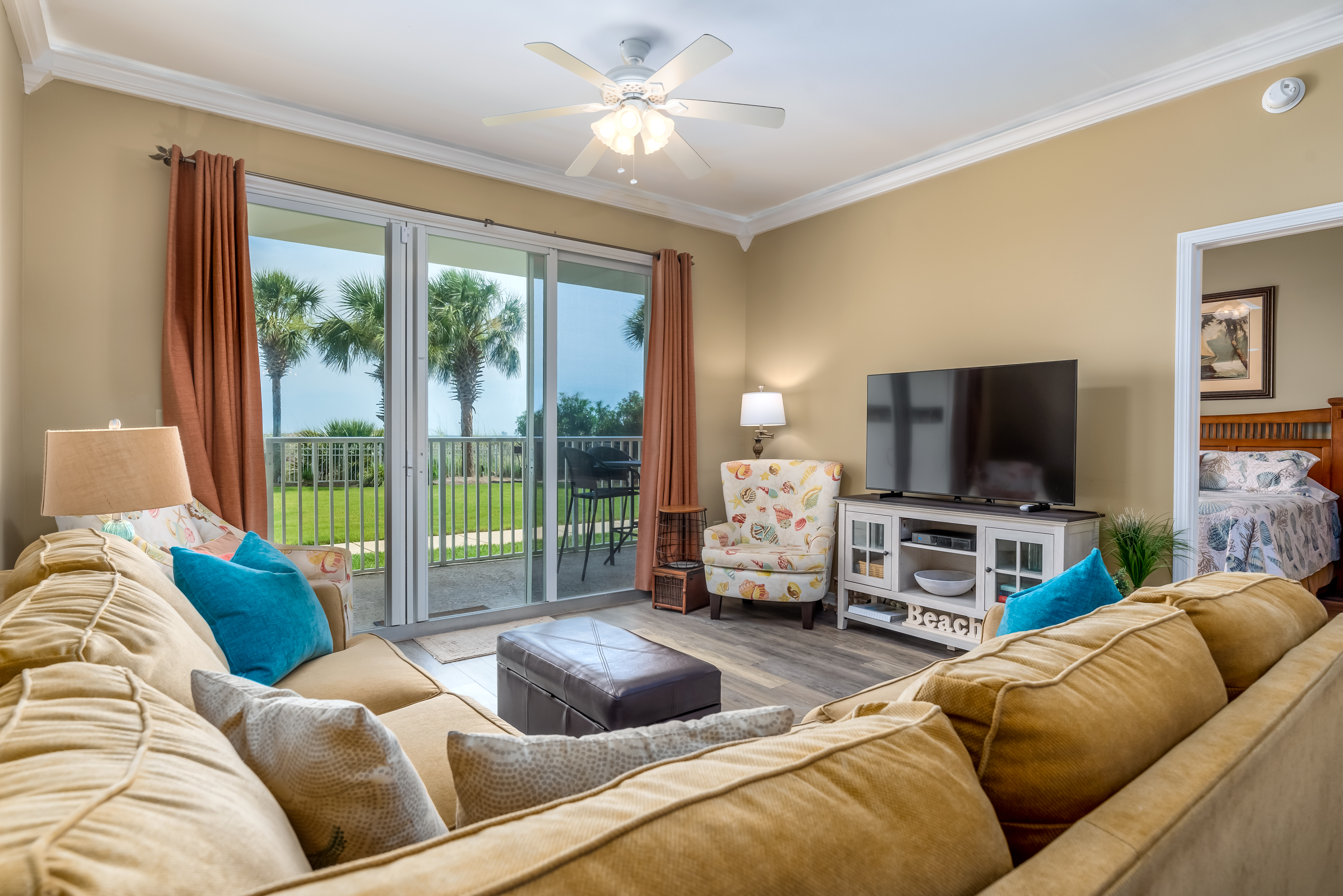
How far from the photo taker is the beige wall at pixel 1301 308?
4.82m

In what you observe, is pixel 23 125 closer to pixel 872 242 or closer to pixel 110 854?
pixel 110 854

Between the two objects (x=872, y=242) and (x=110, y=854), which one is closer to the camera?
(x=110, y=854)

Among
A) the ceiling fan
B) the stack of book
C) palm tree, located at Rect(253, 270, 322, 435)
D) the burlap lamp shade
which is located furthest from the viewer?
the stack of book

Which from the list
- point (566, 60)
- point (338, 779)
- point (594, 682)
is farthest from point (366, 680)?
point (566, 60)

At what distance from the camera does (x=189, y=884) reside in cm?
48

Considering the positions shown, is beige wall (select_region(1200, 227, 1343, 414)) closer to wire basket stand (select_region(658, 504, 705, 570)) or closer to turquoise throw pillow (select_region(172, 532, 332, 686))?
wire basket stand (select_region(658, 504, 705, 570))

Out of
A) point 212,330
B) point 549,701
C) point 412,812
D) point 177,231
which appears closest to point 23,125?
point 177,231

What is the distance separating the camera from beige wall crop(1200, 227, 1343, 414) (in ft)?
15.8

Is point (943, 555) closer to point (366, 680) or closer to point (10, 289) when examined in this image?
point (366, 680)

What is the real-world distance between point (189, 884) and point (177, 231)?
3518 mm

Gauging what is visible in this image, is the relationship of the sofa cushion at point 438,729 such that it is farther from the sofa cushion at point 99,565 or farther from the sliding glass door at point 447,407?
the sliding glass door at point 447,407

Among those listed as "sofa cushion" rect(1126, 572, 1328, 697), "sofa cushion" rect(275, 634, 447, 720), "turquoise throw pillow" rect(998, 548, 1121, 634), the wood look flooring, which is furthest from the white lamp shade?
"sofa cushion" rect(1126, 572, 1328, 697)

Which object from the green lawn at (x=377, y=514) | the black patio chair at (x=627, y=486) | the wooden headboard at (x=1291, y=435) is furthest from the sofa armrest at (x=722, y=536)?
the wooden headboard at (x=1291, y=435)

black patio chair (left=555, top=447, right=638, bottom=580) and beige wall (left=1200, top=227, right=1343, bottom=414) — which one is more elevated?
beige wall (left=1200, top=227, right=1343, bottom=414)
